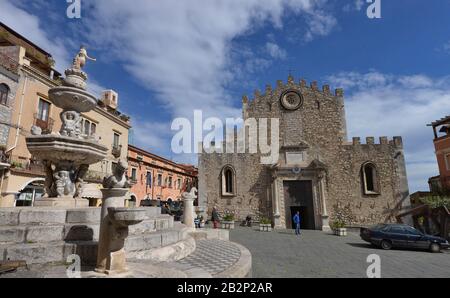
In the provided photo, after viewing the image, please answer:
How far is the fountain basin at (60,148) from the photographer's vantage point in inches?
232

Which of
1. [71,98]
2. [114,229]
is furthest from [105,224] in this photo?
[71,98]

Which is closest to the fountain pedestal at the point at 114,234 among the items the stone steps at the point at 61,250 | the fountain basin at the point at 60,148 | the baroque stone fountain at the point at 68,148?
the stone steps at the point at 61,250

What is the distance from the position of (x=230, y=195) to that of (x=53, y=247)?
52.7 ft

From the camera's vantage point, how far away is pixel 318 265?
7.19 m

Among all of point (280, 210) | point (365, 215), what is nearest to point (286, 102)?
point (280, 210)

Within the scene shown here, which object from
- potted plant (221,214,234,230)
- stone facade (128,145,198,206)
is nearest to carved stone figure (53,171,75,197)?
potted plant (221,214,234,230)

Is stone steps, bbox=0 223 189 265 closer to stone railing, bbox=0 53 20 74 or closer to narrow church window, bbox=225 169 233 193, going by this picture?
narrow church window, bbox=225 169 233 193

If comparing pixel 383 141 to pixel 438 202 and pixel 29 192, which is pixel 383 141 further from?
pixel 29 192

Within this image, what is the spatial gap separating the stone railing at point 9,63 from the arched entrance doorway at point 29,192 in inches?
275

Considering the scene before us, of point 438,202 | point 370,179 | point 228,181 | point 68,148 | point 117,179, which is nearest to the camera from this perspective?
point 117,179

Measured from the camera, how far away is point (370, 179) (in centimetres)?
1886

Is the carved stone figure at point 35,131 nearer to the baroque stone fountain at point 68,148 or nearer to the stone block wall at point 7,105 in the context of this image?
the baroque stone fountain at point 68,148

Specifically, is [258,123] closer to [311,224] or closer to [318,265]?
[311,224]

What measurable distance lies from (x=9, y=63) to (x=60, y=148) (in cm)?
1426
